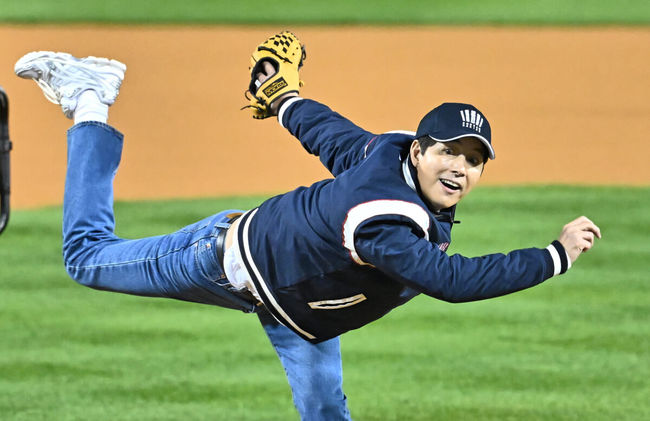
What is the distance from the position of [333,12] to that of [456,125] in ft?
41.0

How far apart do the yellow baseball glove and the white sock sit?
671mm

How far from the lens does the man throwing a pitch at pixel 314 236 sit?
3.79m

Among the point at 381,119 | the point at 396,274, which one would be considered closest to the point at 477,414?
the point at 396,274

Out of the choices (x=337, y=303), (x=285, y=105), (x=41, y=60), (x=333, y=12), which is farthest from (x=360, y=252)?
(x=333, y=12)

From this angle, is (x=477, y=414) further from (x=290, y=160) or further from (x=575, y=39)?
(x=575, y=39)

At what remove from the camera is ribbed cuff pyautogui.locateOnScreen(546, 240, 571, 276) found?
3846 mm

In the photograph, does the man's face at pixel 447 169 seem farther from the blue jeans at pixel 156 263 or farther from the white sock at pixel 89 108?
the white sock at pixel 89 108

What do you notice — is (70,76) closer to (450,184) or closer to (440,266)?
(450,184)

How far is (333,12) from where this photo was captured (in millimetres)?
16094

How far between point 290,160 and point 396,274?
7548 millimetres

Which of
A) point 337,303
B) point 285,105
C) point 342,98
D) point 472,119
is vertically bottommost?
point 337,303

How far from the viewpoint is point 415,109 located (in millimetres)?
12320

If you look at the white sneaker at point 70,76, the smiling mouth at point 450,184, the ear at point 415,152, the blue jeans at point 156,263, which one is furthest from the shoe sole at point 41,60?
the smiling mouth at point 450,184

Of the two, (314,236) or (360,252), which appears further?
(314,236)
